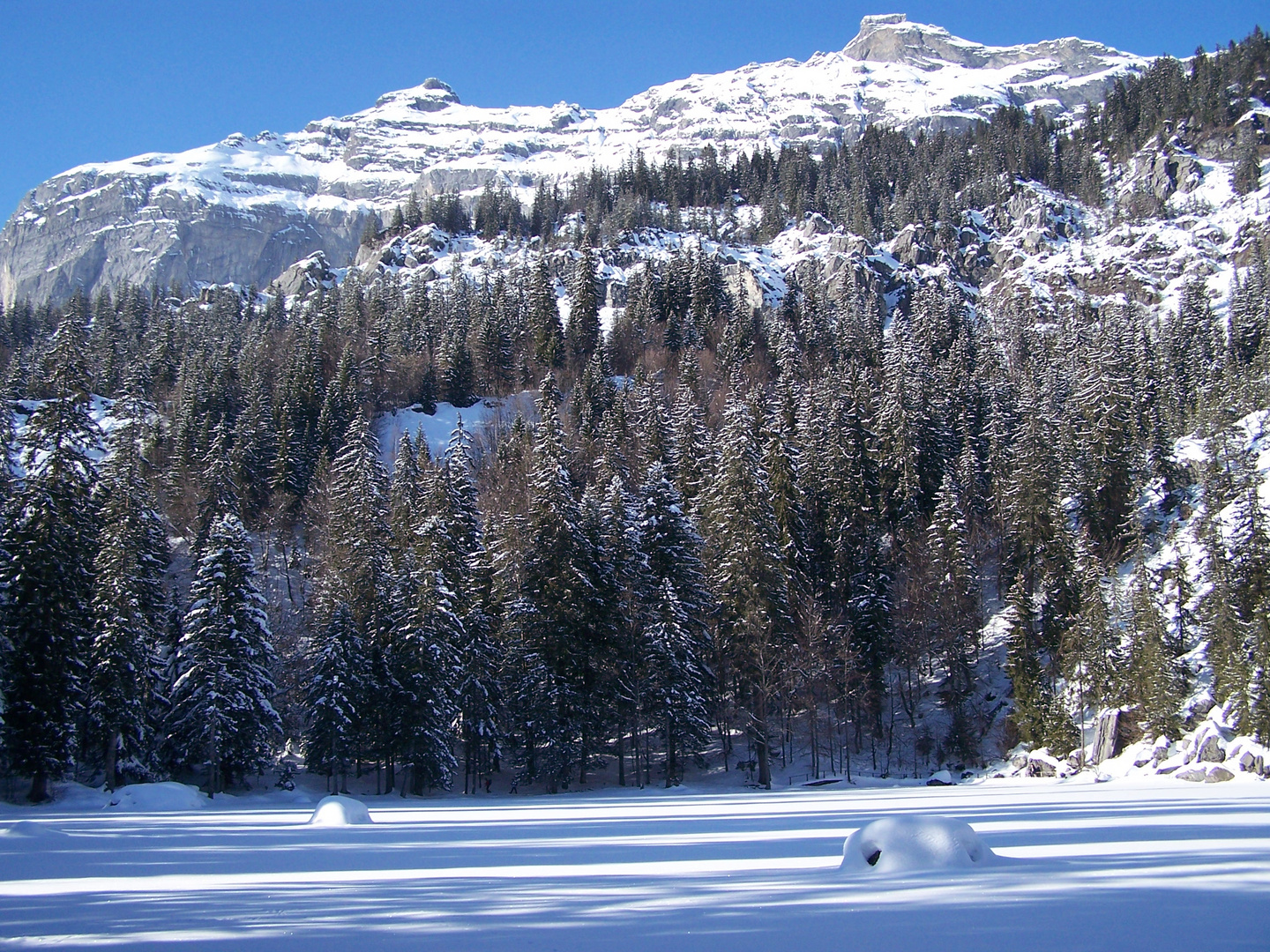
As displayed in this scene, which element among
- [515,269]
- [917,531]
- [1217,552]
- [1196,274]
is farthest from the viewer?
[515,269]

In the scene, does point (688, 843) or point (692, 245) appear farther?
point (692, 245)

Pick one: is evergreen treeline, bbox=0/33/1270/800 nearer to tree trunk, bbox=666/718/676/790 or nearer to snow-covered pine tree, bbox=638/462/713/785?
snow-covered pine tree, bbox=638/462/713/785

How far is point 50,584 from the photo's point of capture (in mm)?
28562

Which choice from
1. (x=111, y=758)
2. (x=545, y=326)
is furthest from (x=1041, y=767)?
(x=545, y=326)

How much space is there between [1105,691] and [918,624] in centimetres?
1072

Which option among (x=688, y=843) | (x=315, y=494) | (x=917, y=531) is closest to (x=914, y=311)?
(x=917, y=531)

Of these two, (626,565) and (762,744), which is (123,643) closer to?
(626,565)

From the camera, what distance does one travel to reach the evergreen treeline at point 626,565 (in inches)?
1252

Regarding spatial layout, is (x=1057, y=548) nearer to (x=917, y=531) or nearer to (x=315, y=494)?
(x=917, y=531)

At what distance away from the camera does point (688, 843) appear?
11.6m

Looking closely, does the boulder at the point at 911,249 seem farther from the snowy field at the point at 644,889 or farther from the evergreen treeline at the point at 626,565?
the snowy field at the point at 644,889

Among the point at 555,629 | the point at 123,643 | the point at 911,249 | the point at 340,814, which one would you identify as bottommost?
the point at 340,814

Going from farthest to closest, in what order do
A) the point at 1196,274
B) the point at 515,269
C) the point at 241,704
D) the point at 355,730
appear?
1. the point at 515,269
2. the point at 1196,274
3. the point at 355,730
4. the point at 241,704

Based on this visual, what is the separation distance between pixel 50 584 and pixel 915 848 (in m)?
32.5
